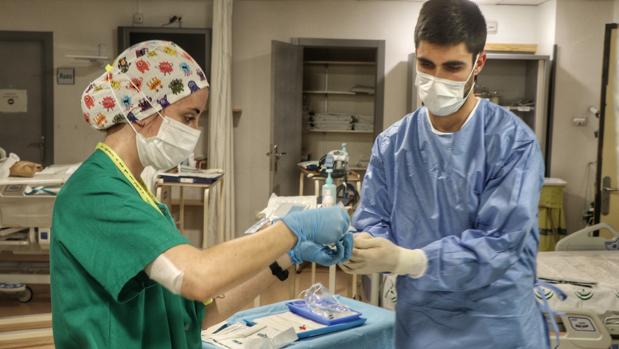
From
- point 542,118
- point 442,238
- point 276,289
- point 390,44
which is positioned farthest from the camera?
point 390,44

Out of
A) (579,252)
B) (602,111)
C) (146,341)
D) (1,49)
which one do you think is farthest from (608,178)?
(1,49)

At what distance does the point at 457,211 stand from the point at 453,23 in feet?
1.47

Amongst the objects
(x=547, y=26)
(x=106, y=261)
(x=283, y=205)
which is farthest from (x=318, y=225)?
(x=547, y=26)

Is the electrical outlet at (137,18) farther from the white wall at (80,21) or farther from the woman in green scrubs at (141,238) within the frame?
the woman in green scrubs at (141,238)

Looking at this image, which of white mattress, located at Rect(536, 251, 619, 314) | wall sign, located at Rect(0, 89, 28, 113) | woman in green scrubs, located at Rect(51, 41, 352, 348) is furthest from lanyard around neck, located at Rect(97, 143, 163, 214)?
wall sign, located at Rect(0, 89, 28, 113)

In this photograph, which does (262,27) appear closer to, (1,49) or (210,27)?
(210,27)

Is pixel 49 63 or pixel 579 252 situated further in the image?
pixel 49 63

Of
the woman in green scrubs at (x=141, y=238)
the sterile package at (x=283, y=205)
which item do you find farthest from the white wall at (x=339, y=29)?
the woman in green scrubs at (x=141, y=238)

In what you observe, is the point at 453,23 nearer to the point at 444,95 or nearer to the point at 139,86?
the point at 444,95

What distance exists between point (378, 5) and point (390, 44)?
403mm

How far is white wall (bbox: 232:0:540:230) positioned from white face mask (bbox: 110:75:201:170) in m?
4.99

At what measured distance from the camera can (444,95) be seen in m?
1.59

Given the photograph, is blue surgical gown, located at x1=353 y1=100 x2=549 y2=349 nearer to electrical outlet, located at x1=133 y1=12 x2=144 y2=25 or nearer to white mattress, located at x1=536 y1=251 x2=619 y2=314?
white mattress, located at x1=536 y1=251 x2=619 y2=314

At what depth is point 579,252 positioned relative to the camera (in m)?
4.17
